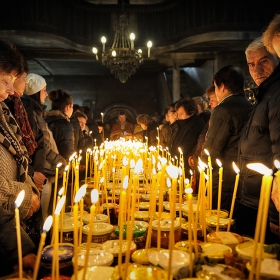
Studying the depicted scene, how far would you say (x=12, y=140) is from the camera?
1915 millimetres

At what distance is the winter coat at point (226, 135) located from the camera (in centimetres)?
276

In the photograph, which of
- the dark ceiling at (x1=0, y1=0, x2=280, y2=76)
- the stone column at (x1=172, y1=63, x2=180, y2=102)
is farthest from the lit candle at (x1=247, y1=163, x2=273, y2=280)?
the stone column at (x1=172, y1=63, x2=180, y2=102)

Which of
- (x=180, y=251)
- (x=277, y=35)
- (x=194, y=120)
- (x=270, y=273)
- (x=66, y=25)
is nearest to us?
(x=270, y=273)

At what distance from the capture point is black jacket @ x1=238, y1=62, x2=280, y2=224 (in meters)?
1.87

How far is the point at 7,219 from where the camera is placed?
147 centimetres

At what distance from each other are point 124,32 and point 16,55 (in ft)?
19.5

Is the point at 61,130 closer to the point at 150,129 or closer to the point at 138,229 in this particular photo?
the point at 138,229

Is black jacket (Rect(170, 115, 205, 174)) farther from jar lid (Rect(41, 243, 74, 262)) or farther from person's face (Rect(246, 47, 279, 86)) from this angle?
jar lid (Rect(41, 243, 74, 262))

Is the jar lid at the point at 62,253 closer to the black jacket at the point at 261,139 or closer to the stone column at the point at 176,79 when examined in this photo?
the black jacket at the point at 261,139

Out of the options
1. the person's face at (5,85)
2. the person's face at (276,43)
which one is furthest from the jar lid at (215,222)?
the person's face at (5,85)

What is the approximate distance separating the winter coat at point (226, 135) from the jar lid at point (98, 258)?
160 cm

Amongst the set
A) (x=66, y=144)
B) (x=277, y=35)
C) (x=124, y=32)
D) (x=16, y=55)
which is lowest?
(x=66, y=144)

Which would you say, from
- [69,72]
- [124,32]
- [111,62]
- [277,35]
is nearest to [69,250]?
[277,35]

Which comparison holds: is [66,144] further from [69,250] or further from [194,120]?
[69,250]
